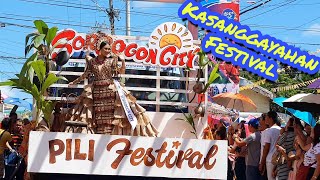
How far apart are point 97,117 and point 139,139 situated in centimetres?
114

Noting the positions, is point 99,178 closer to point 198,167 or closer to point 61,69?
point 198,167

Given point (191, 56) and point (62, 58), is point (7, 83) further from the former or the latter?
point (191, 56)

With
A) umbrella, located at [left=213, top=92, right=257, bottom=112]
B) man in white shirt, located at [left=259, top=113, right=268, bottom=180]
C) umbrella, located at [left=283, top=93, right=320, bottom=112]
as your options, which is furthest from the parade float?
umbrella, located at [left=213, top=92, right=257, bottom=112]

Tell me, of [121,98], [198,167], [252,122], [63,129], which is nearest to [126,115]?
[121,98]

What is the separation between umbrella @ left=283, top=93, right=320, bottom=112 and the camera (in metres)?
8.20

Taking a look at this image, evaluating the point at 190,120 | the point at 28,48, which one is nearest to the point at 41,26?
the point at 28,48

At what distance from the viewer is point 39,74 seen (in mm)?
5594

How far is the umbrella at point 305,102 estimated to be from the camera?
820 cm

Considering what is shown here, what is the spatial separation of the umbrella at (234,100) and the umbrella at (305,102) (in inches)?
91.7

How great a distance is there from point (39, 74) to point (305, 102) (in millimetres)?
4516

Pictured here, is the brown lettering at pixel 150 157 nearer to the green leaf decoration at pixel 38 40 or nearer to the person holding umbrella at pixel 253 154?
the green leaf decoration at pixel 38 40

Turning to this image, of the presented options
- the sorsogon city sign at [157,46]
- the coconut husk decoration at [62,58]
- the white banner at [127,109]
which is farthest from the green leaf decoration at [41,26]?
the white banner at [127,109]

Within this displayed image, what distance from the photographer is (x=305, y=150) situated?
7.57 m

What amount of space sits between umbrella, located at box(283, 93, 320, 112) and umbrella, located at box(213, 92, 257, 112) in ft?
7.64
